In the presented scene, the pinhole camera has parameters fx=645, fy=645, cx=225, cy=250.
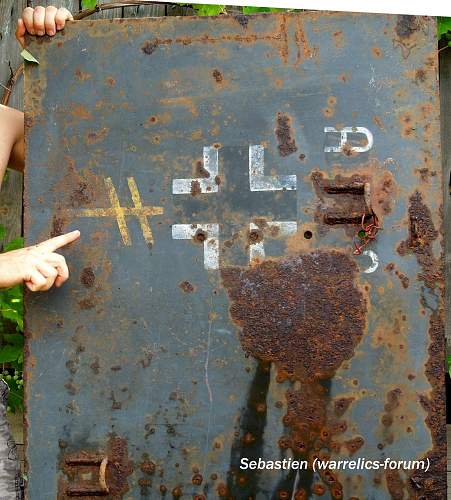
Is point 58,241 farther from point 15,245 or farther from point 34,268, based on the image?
point 15,245

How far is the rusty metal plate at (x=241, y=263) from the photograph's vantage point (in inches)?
72.7

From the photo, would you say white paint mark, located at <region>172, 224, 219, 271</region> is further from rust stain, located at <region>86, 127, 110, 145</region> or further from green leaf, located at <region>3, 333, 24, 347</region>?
green leaf, located at <region>3, 333, 24, 347</region>

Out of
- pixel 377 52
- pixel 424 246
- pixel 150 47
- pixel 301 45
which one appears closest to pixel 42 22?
pixel 150 47

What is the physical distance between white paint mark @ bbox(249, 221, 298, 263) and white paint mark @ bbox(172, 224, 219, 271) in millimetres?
103

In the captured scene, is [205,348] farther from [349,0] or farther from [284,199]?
[349,0]

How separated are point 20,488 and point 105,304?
612 millimetres

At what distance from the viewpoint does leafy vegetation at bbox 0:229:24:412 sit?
2.43 m

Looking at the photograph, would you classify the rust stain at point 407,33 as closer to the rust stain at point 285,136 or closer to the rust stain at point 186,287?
the rust stain at point 285,136

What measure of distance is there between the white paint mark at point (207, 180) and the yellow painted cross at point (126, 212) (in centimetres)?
9

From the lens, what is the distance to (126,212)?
194cm

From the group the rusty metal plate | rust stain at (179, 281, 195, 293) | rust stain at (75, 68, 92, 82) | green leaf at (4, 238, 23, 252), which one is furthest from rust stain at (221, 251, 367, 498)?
green leaf at (4, 238, 23, 252)

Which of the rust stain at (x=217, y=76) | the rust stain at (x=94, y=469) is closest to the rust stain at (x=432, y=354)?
the rust stain at (x=217, y=76)

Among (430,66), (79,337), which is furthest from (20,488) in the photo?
(430,66)

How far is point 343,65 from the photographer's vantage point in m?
1.91
